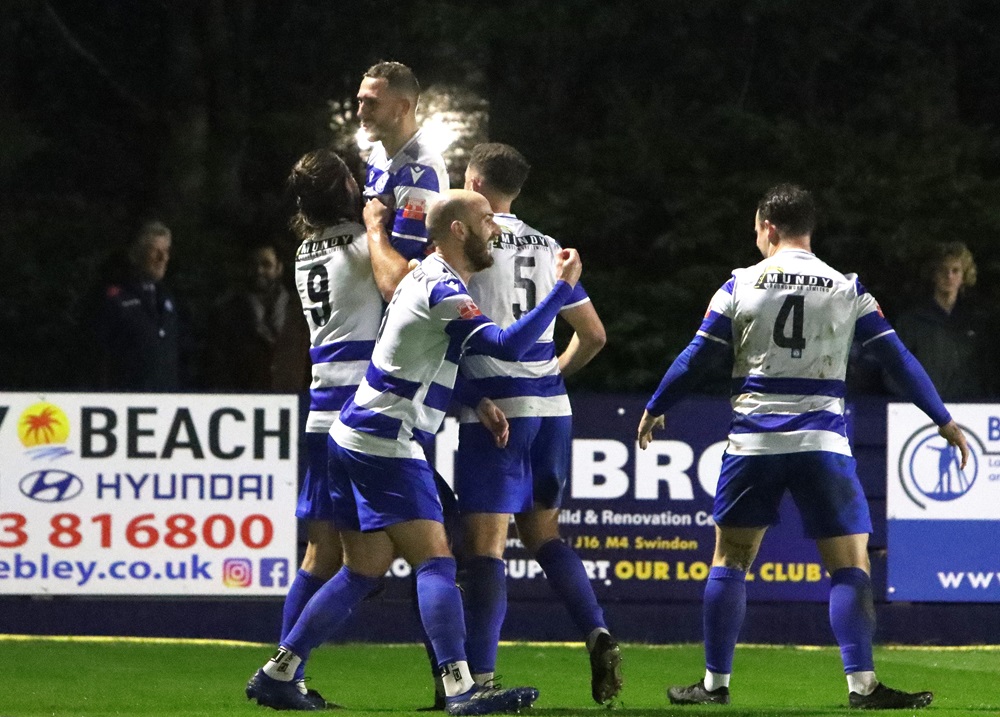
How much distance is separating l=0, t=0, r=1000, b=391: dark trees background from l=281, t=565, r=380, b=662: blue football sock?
6.07m

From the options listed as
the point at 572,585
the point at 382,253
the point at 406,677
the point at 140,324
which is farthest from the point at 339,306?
the point at 140,324

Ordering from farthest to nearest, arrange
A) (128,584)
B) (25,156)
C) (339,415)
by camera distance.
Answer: (25,156), (128,584), (339,415)

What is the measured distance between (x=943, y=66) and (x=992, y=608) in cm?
490

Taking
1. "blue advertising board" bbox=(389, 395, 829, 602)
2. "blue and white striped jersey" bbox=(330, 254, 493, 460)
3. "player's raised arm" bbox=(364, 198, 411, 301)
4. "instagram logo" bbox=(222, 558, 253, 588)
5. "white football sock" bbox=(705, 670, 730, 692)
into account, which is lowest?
"white football sock" bbox=(705, 670, 730, 692)

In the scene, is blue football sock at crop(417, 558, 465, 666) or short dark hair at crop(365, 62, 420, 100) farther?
short dark hair at crop(365, 62, 420, 100)

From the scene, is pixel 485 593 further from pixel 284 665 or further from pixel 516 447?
pixel 284 665

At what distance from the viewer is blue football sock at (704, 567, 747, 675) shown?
6457 millimetres

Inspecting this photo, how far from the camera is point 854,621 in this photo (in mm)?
6242

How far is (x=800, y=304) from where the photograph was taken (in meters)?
6.30

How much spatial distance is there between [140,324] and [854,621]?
4802 millimetres

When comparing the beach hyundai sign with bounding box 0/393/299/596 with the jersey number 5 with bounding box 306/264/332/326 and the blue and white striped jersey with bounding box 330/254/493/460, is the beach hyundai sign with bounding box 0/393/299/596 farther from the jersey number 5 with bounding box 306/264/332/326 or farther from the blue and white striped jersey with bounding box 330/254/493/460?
the blue and white striped jersey with bounding box 330/254/493/460

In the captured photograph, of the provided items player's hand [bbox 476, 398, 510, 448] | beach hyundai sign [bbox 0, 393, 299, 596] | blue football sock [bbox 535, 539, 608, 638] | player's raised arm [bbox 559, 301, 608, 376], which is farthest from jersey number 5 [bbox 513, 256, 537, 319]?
beach hyundai sign [bbox 0, 393, 299, 596]


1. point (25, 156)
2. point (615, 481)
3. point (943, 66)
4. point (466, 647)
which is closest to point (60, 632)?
point (615, 481)

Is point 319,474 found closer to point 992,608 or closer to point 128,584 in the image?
point 128,584
